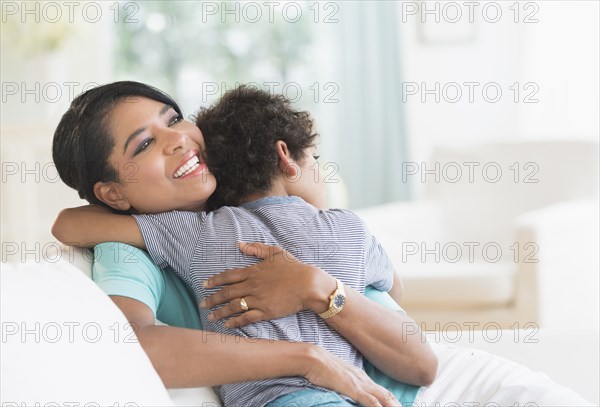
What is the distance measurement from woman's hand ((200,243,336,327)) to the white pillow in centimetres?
21

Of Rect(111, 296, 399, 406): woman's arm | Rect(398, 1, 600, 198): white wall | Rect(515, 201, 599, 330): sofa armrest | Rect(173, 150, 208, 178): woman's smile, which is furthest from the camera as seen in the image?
Rect(398, 1, 600, 198): white wall

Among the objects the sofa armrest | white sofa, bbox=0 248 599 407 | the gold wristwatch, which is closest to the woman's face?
white sofa, bbox=0 248 599 407

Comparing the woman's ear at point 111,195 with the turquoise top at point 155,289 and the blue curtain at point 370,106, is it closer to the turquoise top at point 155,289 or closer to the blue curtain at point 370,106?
the turquoise top at point 155,289

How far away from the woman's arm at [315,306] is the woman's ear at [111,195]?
282 millimetres

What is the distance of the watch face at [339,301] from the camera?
4.75 feet

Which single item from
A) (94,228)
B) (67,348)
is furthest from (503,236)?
(67,348)

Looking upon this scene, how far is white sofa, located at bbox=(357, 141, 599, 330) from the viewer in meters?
3.20

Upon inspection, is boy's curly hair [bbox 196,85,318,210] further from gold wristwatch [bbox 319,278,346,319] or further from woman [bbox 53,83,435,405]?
gold wristwatch [bbox 319,278,346,319]

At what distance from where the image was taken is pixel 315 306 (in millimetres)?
1450

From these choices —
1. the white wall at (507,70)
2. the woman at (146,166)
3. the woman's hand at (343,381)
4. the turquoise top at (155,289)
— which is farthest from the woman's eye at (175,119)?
the white wall at (507,70)

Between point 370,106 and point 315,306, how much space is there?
417cm

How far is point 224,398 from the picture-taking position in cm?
149

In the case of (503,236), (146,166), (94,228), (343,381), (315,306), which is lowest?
(503,236)

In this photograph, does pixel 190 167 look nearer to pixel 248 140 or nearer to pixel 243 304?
pixel 248 140
